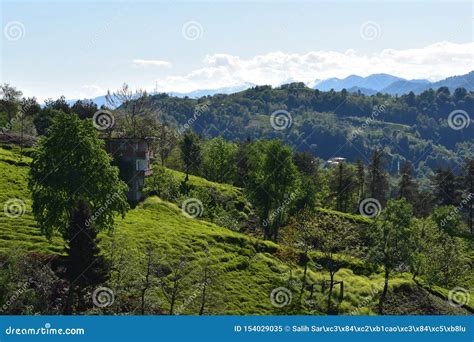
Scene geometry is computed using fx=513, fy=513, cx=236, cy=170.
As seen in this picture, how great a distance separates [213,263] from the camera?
60312 mm

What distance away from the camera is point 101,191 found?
49906 millimetres

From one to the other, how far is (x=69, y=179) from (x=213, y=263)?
65.9ft

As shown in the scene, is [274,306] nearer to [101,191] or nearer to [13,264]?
[101,191]

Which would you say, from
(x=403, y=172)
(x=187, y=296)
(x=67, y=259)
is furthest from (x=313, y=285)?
(x=403, y=172)

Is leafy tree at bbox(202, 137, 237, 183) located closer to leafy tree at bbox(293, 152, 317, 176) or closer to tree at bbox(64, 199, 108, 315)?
leafy tree at bbox(293, 152, 317, 176)

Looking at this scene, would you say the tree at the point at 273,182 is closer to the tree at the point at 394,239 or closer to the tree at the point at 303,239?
the tree at the point at 303,239

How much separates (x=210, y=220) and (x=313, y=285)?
2843 centimetres

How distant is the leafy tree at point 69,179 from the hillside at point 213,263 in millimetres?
3980

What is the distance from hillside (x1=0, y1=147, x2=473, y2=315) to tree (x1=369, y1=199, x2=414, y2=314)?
3674mm

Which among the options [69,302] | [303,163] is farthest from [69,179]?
[303,163]

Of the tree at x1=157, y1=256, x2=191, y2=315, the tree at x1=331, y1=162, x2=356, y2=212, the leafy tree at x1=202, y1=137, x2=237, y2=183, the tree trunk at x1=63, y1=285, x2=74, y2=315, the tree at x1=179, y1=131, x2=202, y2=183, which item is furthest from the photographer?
the tree at x1=331, y1=162, x2=356, y2=212

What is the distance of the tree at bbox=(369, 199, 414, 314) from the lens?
209 feet

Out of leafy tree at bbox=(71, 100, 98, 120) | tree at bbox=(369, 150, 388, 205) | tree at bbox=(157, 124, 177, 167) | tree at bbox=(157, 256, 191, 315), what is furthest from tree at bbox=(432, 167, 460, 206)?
tree at bbox=(157, 256, 191, 315)

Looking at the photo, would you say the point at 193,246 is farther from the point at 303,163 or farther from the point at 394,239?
the point at 303,163
